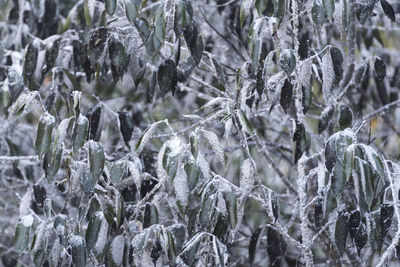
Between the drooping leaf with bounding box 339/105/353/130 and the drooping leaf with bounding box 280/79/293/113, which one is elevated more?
the drooping leaf with bounding box 280/79/293/113

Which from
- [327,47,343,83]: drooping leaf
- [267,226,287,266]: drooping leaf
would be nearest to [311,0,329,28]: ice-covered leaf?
[327,47,343,83]: drooping leaf

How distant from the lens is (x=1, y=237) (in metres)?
3.31

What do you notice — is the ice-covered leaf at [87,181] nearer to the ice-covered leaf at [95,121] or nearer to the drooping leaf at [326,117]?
the ice-covered leaf at [95,121]

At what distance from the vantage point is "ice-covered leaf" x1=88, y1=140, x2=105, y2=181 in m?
1.57

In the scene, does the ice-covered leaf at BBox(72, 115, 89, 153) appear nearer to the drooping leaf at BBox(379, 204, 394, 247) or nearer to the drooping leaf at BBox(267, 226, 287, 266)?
the drooping leaf at BBox(267, 226, 287, 266)

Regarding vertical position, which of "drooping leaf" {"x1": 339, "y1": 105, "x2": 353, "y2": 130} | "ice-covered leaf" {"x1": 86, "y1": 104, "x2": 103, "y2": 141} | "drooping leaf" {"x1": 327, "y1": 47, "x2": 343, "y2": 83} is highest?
"drooping leaf" {"x1": 327, "y1": 47, "x2": 343, "y2": 83}

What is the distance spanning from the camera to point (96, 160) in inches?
62.0

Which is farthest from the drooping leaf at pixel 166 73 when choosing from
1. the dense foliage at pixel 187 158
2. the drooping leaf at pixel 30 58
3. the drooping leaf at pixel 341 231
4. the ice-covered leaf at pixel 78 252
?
the drooping leaf at pixel 341 231

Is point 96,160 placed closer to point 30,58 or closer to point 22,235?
point 22,235

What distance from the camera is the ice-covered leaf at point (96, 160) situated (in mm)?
1569

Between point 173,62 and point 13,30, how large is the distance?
5.23ft

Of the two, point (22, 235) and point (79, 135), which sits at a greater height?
point (79, 135)

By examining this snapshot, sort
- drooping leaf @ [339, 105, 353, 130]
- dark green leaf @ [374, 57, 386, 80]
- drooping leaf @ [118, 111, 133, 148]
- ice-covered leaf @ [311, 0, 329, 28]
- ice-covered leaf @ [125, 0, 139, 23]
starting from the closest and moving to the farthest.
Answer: ice-covered leaf @ [311, 0, 329, 28]
ice-covered leaf @ [125, 0, 139, 23]
drooping leaf @ [339, 105, 353, 130]
drooping leaf @ [118, 111, 133, 148]
dark green leaf @ [374, 57, 386, 80]

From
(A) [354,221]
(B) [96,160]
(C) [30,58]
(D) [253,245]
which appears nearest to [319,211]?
(A) [354,221]
